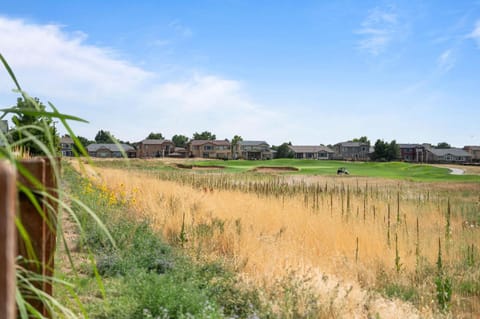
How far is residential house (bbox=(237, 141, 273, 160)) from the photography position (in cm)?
11906

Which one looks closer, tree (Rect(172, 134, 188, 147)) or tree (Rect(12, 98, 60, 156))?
tree (Rect(12, 98, 60, 156))

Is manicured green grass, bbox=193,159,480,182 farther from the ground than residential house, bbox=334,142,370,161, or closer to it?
closer to it

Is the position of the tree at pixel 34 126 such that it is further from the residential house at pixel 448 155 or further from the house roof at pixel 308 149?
the residential house at pixel 448 155

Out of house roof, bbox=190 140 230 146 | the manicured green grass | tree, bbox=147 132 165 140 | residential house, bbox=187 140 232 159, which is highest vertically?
tree, bbox=147 132 165 140

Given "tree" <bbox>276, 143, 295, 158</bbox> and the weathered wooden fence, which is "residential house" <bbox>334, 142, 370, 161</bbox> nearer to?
"tree" <bbox>276, 143, 295, 158</bbox>

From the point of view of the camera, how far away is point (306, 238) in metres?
7.17

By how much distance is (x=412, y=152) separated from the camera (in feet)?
397

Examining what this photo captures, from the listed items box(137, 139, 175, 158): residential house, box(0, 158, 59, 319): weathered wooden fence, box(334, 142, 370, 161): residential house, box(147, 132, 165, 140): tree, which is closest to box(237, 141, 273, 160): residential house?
box(137, 139, 175, 158): residential house

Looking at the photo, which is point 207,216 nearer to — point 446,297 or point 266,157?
point 446,297

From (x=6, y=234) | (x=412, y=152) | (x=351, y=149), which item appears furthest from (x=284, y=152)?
(x=6, y=234)

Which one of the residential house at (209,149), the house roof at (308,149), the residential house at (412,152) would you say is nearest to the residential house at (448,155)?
the residential house at (412,152)

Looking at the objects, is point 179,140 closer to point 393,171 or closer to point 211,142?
point 211,142

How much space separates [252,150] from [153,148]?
27.0 meters

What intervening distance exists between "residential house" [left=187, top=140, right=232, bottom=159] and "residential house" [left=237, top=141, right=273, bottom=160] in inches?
109
